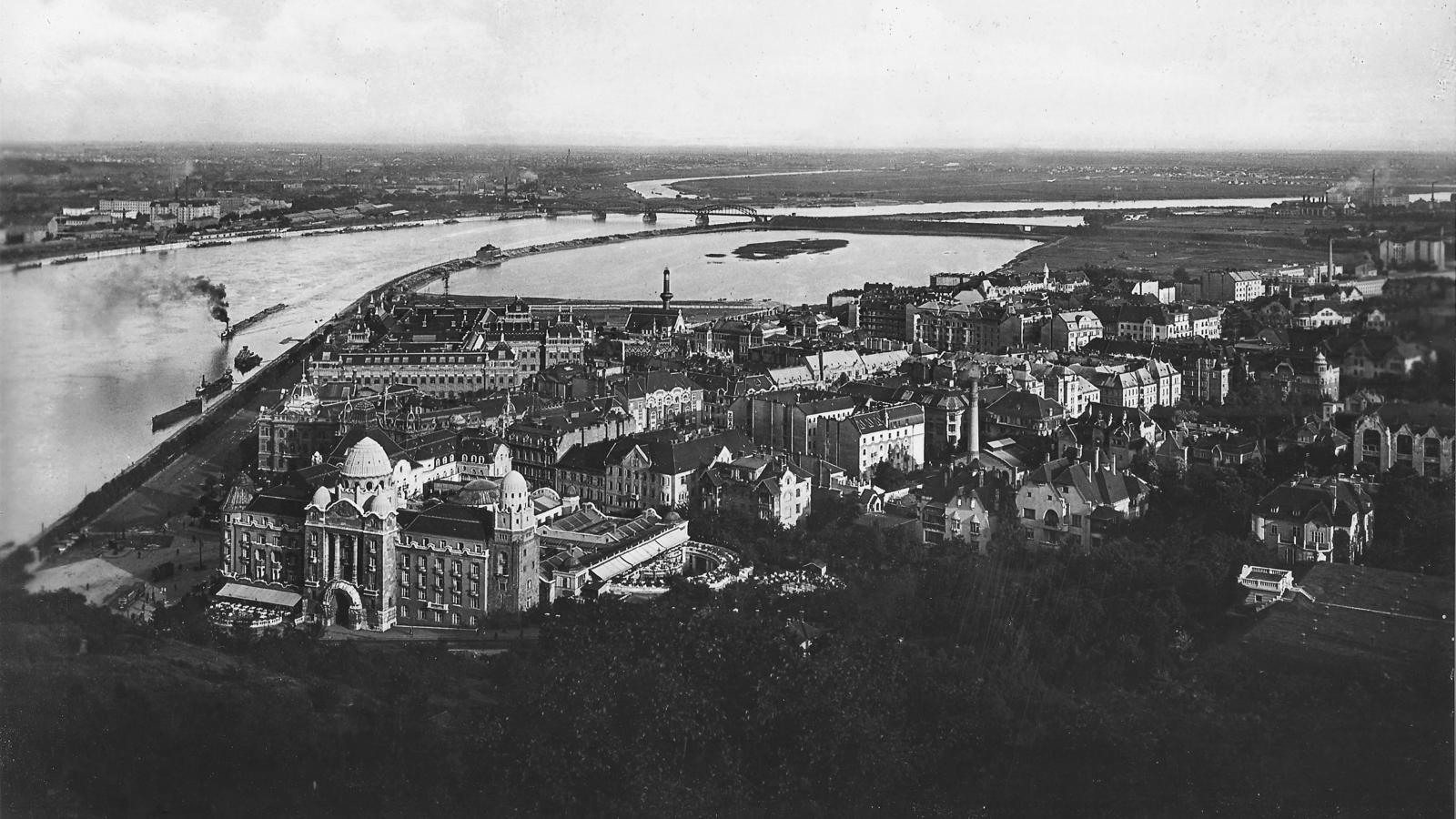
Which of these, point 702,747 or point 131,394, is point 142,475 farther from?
point 702,747

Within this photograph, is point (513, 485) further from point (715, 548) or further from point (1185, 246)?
point (1185, 246)

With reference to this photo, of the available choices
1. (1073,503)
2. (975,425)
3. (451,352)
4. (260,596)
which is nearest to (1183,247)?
(451,352)

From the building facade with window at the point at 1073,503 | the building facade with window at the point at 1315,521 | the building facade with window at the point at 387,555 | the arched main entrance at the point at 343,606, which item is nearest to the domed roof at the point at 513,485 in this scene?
the building facade with window at the point at 387,555

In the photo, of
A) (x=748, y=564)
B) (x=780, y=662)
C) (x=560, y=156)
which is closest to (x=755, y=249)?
(x=560, y=156)

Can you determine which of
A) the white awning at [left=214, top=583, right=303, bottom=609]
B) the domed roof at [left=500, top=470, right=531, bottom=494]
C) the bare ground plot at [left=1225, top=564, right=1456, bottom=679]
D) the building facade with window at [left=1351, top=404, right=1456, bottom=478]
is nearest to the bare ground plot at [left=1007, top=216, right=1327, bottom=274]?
the building facade with window at [left=1351, top=404, right=1456, bottom=478]

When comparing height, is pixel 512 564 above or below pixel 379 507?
below

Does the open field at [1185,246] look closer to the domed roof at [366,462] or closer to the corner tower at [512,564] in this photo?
the corner tower at [512,564]
